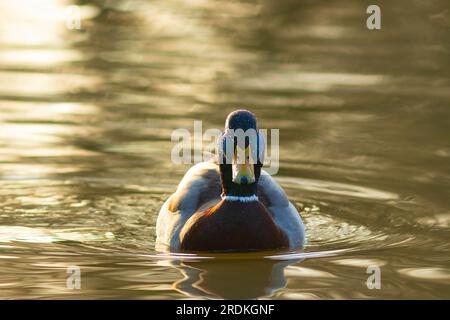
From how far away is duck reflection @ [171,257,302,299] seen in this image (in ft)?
31.3

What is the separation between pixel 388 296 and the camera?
9398 mm

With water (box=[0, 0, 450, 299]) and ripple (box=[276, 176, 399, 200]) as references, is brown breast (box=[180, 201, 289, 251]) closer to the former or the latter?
water (box=[0, 0, 450, 299])

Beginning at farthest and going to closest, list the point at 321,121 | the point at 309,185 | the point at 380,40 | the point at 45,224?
the point at 380,40 < the point at 321,121 < the point at 309,185 < the point at 45,224

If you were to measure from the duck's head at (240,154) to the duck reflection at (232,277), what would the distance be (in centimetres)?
59

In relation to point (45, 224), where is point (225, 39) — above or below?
above

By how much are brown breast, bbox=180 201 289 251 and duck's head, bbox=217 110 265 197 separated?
0.44 feet

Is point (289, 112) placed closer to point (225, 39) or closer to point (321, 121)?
point (321, 121)

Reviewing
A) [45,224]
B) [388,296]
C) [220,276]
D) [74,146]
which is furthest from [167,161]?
[388,296]

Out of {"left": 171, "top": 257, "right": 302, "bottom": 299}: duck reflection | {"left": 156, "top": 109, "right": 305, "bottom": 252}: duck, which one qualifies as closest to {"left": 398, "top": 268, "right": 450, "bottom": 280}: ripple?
{"left": 171, "top": 257, "right": 302, "bottom": 299}: duck reflection

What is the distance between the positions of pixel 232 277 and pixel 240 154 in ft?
3.30

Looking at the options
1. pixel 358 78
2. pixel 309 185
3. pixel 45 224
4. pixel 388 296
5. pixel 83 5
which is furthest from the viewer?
pixel 83 5

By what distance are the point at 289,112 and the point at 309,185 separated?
2423 millimetres

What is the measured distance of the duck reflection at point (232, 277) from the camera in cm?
953

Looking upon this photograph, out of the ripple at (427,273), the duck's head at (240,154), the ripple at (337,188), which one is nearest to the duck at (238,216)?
the duck's head at (240,154)
